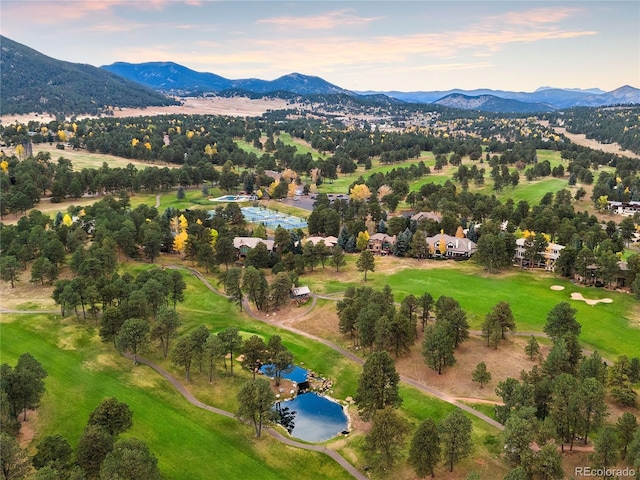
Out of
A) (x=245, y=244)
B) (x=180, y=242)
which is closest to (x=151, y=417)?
(x=245, y=244)

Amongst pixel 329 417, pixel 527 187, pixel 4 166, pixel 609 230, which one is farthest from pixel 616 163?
pixel 4 166

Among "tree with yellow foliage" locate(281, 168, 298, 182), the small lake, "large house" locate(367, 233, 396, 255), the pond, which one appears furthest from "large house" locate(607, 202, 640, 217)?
the small lake

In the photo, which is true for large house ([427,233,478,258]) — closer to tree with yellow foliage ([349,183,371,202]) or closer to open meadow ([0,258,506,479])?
open meadow ([0,258,506,479])

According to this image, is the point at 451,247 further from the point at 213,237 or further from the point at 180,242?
the point at 180,242

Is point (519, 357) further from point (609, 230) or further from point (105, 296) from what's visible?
point (609, 230)

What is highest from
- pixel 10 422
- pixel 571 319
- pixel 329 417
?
pixel 571 319

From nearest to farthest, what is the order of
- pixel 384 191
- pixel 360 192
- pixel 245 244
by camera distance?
pixel 245 244, pixel 360 192, pixel 384 191

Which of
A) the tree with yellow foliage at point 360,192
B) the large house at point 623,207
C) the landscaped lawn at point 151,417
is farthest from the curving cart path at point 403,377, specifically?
the large house at point 623,207
